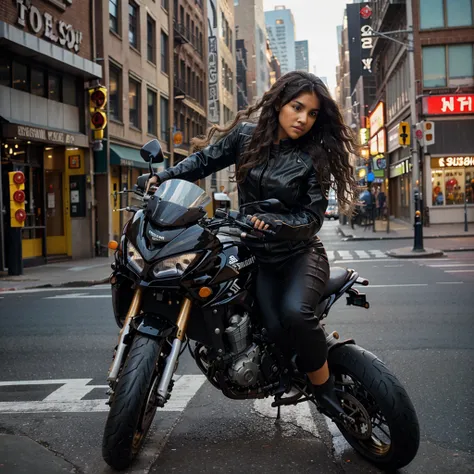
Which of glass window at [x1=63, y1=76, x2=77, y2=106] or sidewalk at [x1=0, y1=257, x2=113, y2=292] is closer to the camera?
sidewalk at [x1=0, y1=257, x2=113, y2=292]

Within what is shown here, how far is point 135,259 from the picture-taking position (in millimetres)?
3043

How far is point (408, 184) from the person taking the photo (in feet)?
116

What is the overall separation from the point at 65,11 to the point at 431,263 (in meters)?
13.1

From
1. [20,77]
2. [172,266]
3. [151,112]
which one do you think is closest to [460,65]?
[151,112]

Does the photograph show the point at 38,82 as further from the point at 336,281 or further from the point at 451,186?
the point at 451,186

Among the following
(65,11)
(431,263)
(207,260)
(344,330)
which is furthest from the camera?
(65,11)

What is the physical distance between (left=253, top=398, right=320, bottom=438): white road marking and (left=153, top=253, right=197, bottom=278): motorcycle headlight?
1.35 meters

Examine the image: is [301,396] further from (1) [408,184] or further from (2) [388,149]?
(2) [388,149]

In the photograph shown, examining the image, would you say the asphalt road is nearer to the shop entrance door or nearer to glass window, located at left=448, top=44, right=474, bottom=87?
the shop entrance door

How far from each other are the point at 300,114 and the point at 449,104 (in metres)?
28.7

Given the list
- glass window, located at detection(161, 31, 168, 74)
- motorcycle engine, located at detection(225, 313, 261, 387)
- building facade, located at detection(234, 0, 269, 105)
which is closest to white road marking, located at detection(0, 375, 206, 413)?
motorcycle engine, located at detection(225, 313, 261, 387)

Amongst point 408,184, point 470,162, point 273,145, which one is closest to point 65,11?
point 273,145

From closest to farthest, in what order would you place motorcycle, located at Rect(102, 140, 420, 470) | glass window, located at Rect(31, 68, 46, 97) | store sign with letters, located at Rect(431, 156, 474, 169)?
motorcycle, located at Rect(102, 140, 420, 470), glass window, located at Rect(31, 68, 46, 97), store sign with letters, located at Rect(431, 156, 474, 169)

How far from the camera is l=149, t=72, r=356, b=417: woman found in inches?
127
